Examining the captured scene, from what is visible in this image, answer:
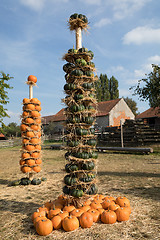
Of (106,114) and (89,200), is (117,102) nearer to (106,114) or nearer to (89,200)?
(106,114)

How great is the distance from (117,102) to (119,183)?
33966mm

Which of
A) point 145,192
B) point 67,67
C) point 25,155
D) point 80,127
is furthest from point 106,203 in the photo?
point 25,155

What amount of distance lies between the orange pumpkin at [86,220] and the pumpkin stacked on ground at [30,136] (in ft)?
13.1

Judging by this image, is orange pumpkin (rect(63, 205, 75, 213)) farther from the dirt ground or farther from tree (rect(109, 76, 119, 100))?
tree (rect(109, 76, 119, 100))

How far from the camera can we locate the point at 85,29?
470cm

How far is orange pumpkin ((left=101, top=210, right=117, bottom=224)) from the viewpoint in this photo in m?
3.71

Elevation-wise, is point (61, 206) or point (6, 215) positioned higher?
point (61, 206)

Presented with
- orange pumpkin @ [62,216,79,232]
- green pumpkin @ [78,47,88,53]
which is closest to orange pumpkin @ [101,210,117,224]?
orange pumpkin @ [62,216,79,232]

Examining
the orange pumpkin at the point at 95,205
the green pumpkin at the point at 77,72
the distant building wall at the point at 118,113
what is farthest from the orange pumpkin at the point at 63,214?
the distant building wall at the point at 118,113

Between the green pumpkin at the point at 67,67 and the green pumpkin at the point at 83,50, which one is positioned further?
the green pumpkin at the point at 67,67

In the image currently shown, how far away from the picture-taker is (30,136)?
711 cm

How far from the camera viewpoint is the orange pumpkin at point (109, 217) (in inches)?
146

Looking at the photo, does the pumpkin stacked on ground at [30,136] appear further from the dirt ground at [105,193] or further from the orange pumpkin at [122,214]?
the orange pumpkin at [122,214]

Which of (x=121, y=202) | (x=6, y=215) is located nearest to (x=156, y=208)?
(x=121, y=202)
